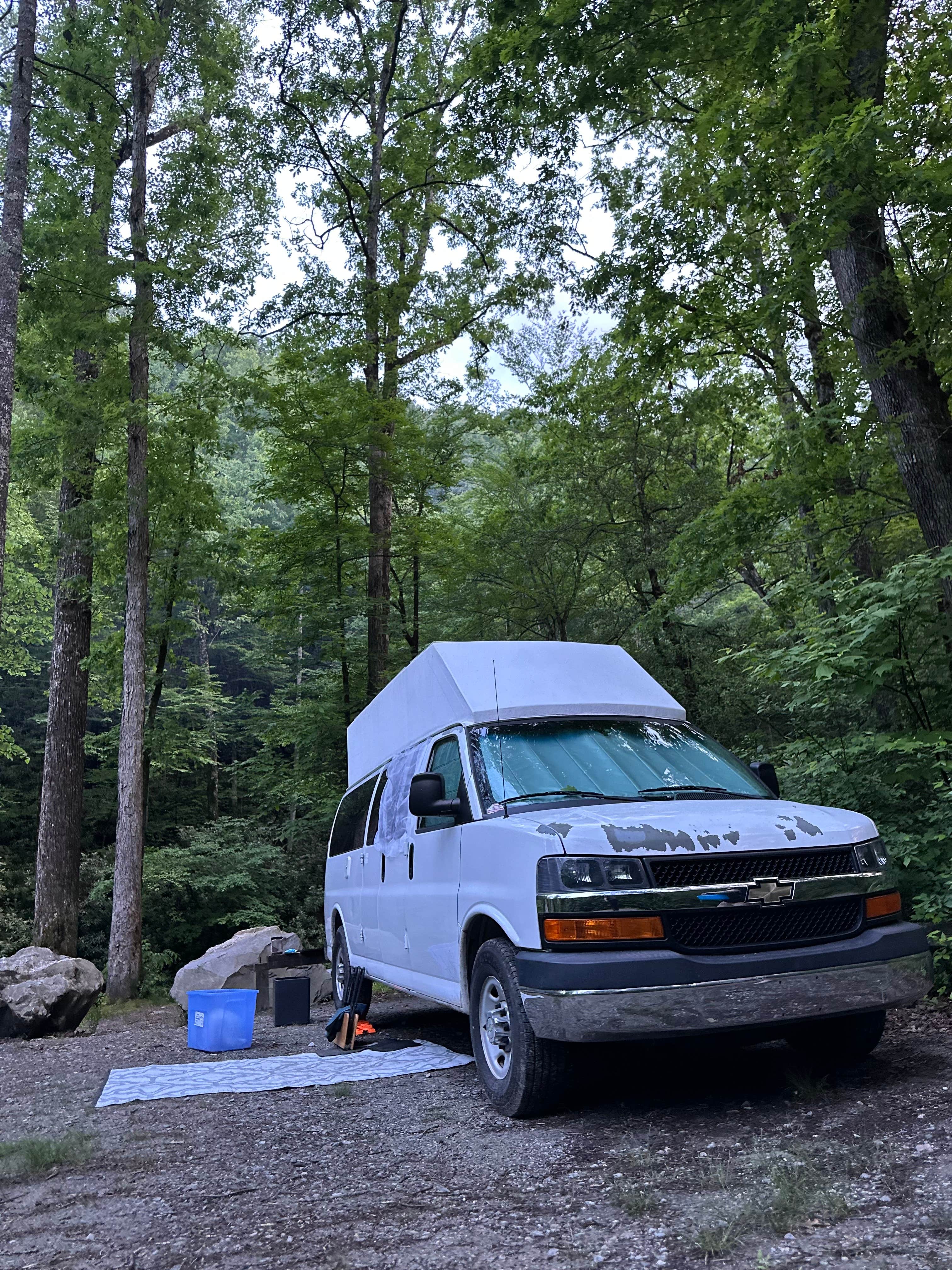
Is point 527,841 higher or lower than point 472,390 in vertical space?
lower

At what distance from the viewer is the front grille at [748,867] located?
4520 mm

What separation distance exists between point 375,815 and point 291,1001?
278 cm

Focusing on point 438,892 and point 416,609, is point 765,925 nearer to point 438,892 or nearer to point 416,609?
point 438,892

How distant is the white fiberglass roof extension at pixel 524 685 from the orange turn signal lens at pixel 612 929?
6.26 feet

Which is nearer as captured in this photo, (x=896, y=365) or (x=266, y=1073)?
(x=266, y=1073)

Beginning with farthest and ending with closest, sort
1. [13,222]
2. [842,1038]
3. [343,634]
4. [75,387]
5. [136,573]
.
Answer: [343,634], [75,387], [136,573], [13,222], [842,1038]

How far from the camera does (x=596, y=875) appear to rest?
447 centimetres

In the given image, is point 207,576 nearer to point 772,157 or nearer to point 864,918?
point 772,157

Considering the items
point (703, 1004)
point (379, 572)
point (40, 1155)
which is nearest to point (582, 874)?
point (703, 1004)

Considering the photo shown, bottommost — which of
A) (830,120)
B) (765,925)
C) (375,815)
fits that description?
(765,925)

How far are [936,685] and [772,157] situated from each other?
5310 millimetres

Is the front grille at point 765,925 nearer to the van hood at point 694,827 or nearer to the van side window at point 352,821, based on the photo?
the van hood at point 694,827

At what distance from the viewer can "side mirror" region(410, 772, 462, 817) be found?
223 inches

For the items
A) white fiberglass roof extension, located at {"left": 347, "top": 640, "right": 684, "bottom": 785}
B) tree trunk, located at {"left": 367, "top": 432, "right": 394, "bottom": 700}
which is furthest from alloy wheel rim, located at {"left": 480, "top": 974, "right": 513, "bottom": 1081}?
tree trunk, located at {"left": 367, "top": 432, "right": 394, "bottom": 700}
